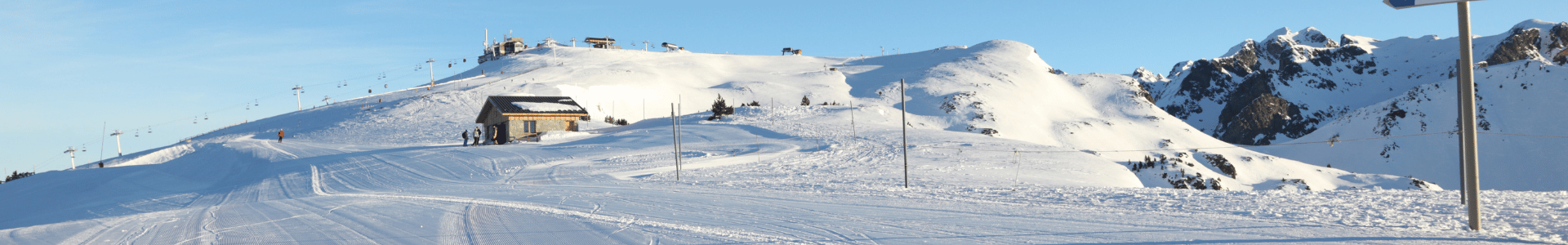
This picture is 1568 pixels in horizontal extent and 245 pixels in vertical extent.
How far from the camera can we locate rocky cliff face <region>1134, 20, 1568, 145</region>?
108375 mm

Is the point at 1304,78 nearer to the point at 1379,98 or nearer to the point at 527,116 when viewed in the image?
the point at 1379,98

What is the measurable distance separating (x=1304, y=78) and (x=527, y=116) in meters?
134

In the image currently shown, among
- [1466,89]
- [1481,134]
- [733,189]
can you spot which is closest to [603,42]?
[1481,134]

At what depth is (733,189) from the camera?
785 inches

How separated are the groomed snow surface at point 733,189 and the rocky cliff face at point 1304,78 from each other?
5053cm

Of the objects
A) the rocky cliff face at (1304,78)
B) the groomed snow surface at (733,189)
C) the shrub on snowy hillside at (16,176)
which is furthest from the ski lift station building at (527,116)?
the rocky cliff face at (1304,78)

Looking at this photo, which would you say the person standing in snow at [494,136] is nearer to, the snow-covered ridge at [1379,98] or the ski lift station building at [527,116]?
the ski lift station building at [527,116]

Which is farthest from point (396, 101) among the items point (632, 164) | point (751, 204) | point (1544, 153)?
point (1544, 153)

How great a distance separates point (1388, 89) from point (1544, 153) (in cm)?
9472

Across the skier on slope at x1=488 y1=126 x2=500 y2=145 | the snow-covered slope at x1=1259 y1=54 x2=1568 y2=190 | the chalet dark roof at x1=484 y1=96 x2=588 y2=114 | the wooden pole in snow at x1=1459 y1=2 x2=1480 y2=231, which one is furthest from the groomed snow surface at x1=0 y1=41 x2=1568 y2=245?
the snow-covered slope at x1=1259 y1=54 x2=1568 y2=190

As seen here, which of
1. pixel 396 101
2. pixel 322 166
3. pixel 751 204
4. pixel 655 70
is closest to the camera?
pixel 751 204

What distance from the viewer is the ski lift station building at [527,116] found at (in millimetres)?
44438

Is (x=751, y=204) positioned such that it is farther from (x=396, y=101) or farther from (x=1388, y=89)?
(x=1388, y=89)

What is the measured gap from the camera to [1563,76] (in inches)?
2810
